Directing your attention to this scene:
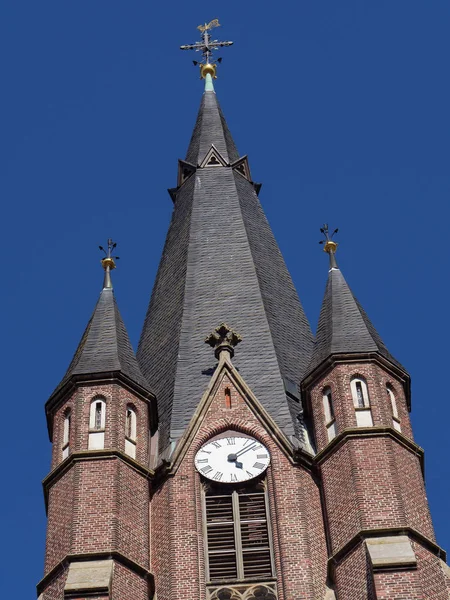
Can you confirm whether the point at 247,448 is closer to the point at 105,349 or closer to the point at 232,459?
the point at 232,459

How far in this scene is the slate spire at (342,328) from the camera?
36.6m

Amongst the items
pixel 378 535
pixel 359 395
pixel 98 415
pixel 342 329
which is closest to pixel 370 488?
pixel 378 535

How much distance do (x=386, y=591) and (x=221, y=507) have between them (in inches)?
182

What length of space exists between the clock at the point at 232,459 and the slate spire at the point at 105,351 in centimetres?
217

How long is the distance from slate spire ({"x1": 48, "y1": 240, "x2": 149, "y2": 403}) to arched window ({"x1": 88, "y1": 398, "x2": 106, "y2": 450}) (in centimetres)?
70

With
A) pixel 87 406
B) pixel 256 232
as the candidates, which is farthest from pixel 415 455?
pixel 256 232

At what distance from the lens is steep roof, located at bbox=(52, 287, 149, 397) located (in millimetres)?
36531

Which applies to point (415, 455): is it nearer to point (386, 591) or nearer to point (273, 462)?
point (273, 462)

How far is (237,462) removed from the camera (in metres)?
35.0

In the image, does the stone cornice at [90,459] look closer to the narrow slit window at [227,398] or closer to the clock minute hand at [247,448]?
the clock minute hand at [247,448]

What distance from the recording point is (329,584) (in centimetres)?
3231

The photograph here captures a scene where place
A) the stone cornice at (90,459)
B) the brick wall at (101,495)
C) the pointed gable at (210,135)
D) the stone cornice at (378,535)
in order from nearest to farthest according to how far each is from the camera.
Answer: the stone cornice at (378,535), the brick wall at (101,495), the stone cornice at (90,459), the pointed gable at (210,135)

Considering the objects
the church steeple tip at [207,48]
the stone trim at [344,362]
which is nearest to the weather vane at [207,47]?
the church steeple tip at [207,48]

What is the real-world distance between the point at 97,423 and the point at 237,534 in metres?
3.89
